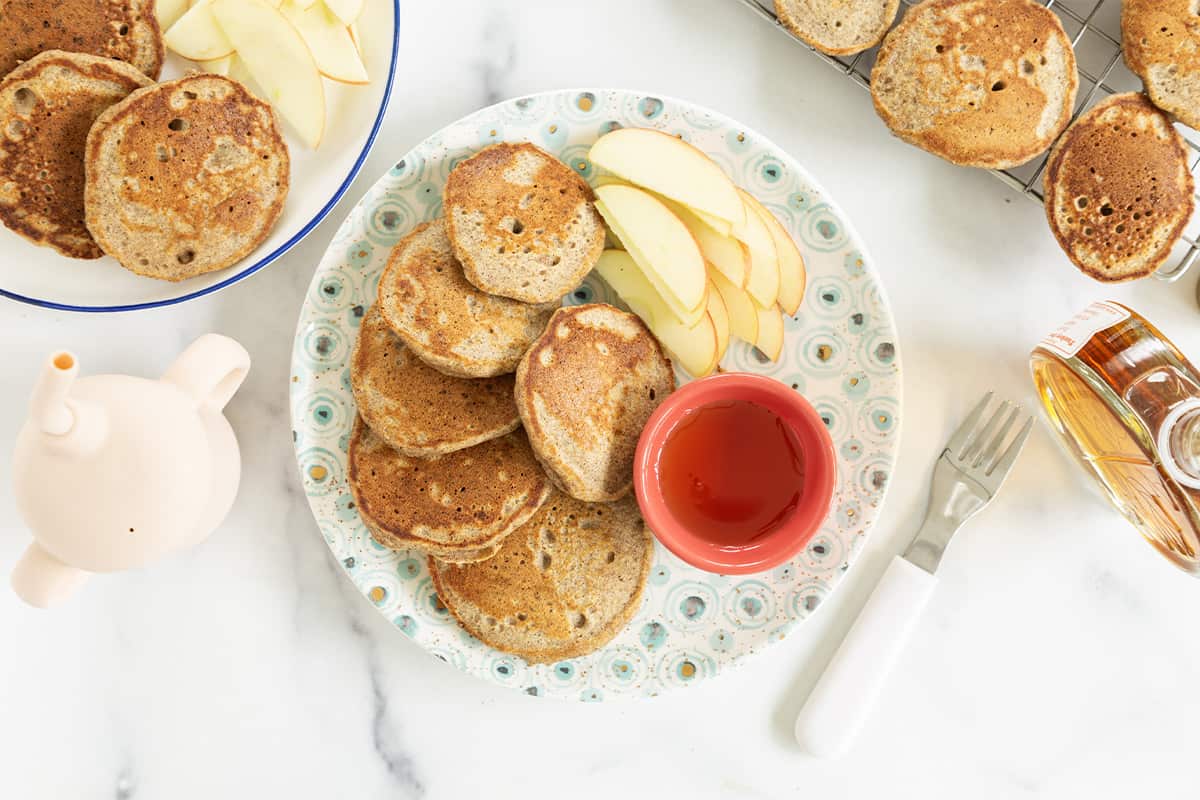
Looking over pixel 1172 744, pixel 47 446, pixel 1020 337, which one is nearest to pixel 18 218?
pixel 47 446

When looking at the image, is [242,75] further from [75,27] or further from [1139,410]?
[1139,410]

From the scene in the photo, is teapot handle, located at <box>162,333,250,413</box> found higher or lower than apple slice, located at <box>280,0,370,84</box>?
lower

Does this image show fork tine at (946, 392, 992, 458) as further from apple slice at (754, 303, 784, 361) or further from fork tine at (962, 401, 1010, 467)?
apple slice at (754, 303, 784, 361)

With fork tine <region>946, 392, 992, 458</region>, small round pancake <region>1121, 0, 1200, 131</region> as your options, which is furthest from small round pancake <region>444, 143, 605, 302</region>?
small round pancake <region>1121, 0, 1200, 131</region>

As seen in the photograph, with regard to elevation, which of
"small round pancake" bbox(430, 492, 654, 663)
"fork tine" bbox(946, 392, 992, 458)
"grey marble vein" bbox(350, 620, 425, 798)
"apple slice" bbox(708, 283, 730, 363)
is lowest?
"grey marble vein" bbox(350, 620, 425, 798)

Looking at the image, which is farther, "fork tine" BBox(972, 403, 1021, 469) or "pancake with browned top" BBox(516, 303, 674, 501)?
"fork tine" BBox(972, 403, 1021, 469)

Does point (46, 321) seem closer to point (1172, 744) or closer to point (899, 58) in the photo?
point (899, 58)

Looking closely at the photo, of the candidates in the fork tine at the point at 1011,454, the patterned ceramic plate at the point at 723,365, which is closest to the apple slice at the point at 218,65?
the patterned ceramic plate at the point at 723,365
